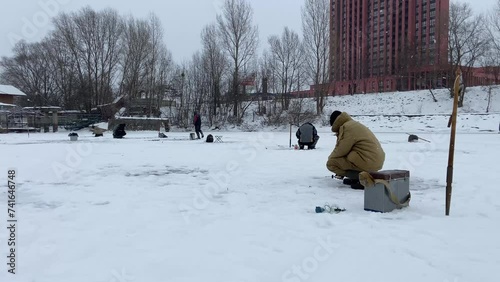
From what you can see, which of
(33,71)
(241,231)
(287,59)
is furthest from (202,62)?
(241,231)

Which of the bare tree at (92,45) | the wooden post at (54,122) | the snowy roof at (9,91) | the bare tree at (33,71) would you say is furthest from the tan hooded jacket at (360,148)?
the snowy roof at (9,91)

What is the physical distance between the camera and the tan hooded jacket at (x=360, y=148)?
737 centimetres

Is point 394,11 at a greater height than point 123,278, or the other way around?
point 394,11

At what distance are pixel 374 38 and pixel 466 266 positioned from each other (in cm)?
9803

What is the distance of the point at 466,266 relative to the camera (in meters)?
3.65

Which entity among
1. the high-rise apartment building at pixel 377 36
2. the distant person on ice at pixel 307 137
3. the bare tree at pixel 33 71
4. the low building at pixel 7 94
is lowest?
the distant person on ice at pixel 307 137

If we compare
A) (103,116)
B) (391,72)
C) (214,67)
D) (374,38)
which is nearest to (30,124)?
(103,116)

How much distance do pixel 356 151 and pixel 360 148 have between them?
0.30ft

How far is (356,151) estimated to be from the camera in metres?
7.49

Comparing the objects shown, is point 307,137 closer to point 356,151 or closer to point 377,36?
point 356,151

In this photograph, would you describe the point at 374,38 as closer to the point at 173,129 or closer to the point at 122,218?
the point at 173,129

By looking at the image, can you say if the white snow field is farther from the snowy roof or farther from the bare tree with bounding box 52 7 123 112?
the snowy roof

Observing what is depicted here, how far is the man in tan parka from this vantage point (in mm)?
7379

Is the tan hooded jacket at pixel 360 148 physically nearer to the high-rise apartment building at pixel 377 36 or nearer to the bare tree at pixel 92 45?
the bare tree at pixel 92 45
